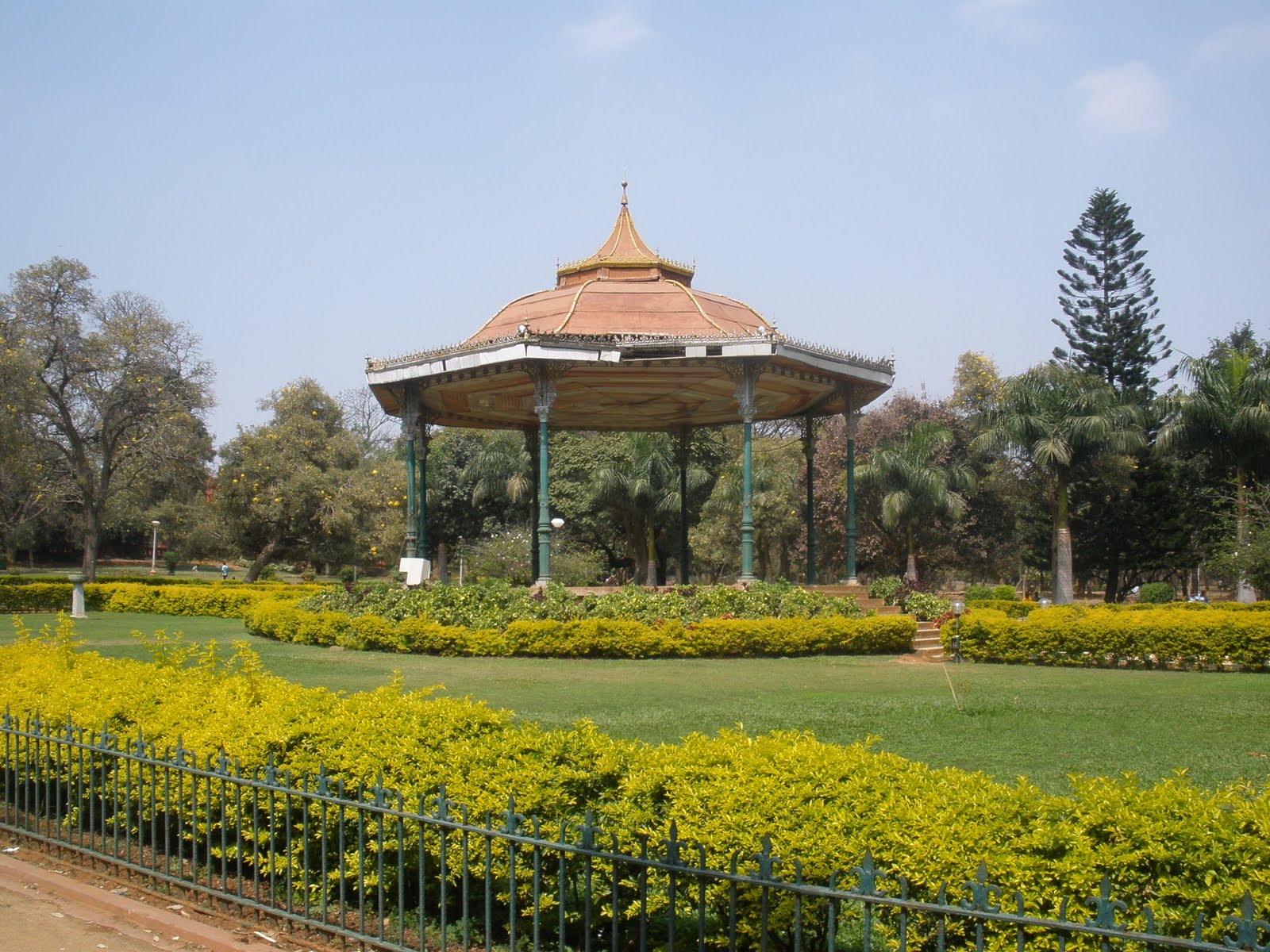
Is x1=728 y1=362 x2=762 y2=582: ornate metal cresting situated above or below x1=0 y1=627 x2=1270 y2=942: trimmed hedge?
above

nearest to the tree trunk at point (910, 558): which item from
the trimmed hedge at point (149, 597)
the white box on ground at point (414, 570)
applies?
the trimmed hedge at point (149, 597)

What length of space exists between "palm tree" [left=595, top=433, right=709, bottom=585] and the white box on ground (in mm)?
15721

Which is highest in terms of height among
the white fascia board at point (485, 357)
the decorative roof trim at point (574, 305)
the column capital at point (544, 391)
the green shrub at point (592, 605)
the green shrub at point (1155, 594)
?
the decorative roof trim at point (574, 305)

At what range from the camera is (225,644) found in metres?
16.6

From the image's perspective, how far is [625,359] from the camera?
19.3m

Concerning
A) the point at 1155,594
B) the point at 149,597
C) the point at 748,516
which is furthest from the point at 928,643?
the point at 149,597

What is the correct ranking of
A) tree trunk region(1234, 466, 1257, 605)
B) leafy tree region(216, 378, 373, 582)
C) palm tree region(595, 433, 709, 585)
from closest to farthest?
tree trunk region(1234, 466, 1257, 605), leafy tree region(216, 378, 373, 582), palm tree region(595, 433, 709, 585)

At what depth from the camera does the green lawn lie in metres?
7.82

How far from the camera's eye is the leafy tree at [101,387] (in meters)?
28.5

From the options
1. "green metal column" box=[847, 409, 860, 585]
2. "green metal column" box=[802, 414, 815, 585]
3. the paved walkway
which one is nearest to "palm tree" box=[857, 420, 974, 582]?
"green metal column" box=[802, 414, 815, 585]

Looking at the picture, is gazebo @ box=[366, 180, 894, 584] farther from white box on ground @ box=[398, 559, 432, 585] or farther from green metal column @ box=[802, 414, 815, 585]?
white box on ground @ box=[398, 559, 432, 585]

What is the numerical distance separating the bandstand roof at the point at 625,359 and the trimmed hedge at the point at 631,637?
17.0 feet

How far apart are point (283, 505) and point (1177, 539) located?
91.8 ft

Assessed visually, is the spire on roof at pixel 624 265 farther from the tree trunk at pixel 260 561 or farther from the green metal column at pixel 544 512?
the tree trunk at pixel 260 561
